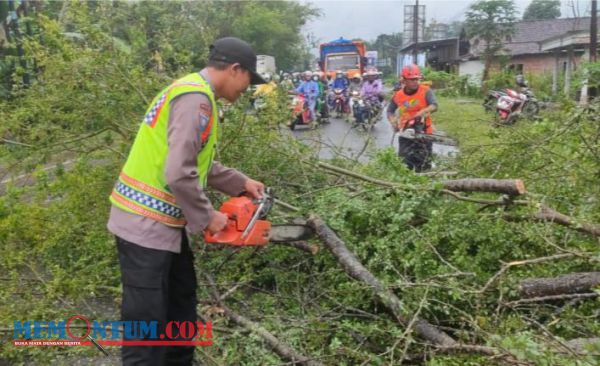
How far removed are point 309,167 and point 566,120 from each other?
1.97m

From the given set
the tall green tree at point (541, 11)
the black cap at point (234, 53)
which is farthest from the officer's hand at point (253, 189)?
the tall green tree at point (541, 11)

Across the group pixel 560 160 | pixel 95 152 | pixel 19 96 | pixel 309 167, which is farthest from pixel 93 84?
pixel 560 160

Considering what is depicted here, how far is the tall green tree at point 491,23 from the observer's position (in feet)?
97.6

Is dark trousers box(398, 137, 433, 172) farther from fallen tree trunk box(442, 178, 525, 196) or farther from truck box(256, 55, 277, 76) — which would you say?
fallen tree trunk box(442, 178, 525, 196)

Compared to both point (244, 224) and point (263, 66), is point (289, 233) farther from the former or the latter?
point (263, 66)

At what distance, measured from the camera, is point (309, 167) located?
449 centimetres

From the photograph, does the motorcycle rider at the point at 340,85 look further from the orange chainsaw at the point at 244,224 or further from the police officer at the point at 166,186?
the police officer at the point at 166,186

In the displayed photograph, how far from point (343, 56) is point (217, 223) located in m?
24.6

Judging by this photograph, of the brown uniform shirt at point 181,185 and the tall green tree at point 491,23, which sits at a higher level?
the tall green tree at point 491,23

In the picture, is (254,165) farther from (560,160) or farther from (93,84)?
(560,160)

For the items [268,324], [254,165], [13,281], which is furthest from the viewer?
[254,165]

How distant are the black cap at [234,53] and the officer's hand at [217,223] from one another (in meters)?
0.71

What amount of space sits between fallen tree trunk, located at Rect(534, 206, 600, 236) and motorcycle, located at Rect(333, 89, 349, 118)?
12586mm

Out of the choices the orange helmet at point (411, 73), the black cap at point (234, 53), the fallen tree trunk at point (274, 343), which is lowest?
the fallen tree trunk at point (274, 343)
